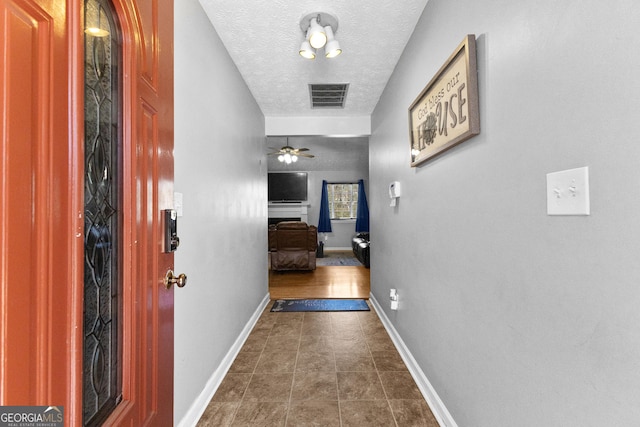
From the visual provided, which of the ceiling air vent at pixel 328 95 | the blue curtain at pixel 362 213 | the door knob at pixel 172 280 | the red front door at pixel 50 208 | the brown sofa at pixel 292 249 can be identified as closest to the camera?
the red front door at pixel 50 208

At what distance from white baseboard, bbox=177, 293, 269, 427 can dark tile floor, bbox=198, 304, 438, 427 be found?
0.03 m

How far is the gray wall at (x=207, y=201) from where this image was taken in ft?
4.87

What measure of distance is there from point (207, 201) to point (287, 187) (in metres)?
6.55

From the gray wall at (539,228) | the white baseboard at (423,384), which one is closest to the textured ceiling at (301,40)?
the gray wall at (539,228)

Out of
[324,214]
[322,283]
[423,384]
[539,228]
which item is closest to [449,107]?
[539,228]

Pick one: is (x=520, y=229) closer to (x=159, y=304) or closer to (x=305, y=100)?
(x=159, y=304)

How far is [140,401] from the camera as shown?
2.75ft

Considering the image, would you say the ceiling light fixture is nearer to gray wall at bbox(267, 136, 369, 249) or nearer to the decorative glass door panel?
the decorative glass door panel

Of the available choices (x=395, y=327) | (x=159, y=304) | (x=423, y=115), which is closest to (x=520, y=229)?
(x=423, y=115)

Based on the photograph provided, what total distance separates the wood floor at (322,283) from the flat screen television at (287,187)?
3022 millimetres

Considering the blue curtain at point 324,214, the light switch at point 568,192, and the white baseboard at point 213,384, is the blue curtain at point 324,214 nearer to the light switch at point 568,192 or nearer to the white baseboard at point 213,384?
the white baseboard at point 213,384

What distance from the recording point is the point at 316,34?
1793 millimetres

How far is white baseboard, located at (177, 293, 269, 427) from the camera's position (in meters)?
1.54

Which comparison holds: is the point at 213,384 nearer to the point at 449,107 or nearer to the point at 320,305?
the point at 320,305
